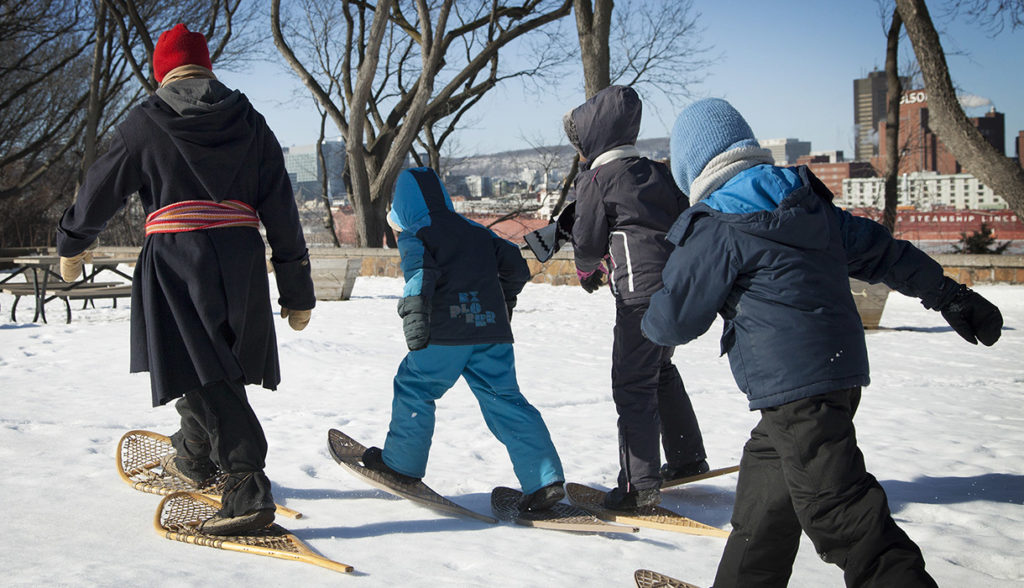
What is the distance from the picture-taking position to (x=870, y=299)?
8219 mm

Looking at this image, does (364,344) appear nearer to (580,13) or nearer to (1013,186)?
(580,13)

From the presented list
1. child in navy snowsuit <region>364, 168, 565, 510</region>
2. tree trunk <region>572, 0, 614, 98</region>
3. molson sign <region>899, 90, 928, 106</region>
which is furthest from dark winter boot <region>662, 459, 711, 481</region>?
tree trunk <region>572, 0, 614, 98</region>

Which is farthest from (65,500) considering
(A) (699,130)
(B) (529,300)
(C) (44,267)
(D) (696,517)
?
(B) (529,300)

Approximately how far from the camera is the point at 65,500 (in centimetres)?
301

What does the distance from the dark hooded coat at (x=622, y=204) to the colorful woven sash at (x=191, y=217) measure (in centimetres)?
128

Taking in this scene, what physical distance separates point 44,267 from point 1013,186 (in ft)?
36.0

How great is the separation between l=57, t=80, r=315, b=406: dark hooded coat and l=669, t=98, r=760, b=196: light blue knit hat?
4.84 ft

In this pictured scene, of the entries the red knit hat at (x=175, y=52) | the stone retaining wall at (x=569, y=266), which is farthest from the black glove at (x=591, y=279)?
the stone retaining wall at (x=569, y=266)

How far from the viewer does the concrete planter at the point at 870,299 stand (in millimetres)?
8109

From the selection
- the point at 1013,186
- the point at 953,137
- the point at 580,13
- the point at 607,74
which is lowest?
the point at 1013,186

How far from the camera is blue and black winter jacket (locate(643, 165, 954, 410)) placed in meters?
1.90

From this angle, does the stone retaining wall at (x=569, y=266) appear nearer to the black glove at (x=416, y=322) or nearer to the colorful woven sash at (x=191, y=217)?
the black glove at (x=416, y=322)

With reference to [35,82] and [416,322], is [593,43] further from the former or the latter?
[35,82]

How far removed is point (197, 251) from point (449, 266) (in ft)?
3.01
